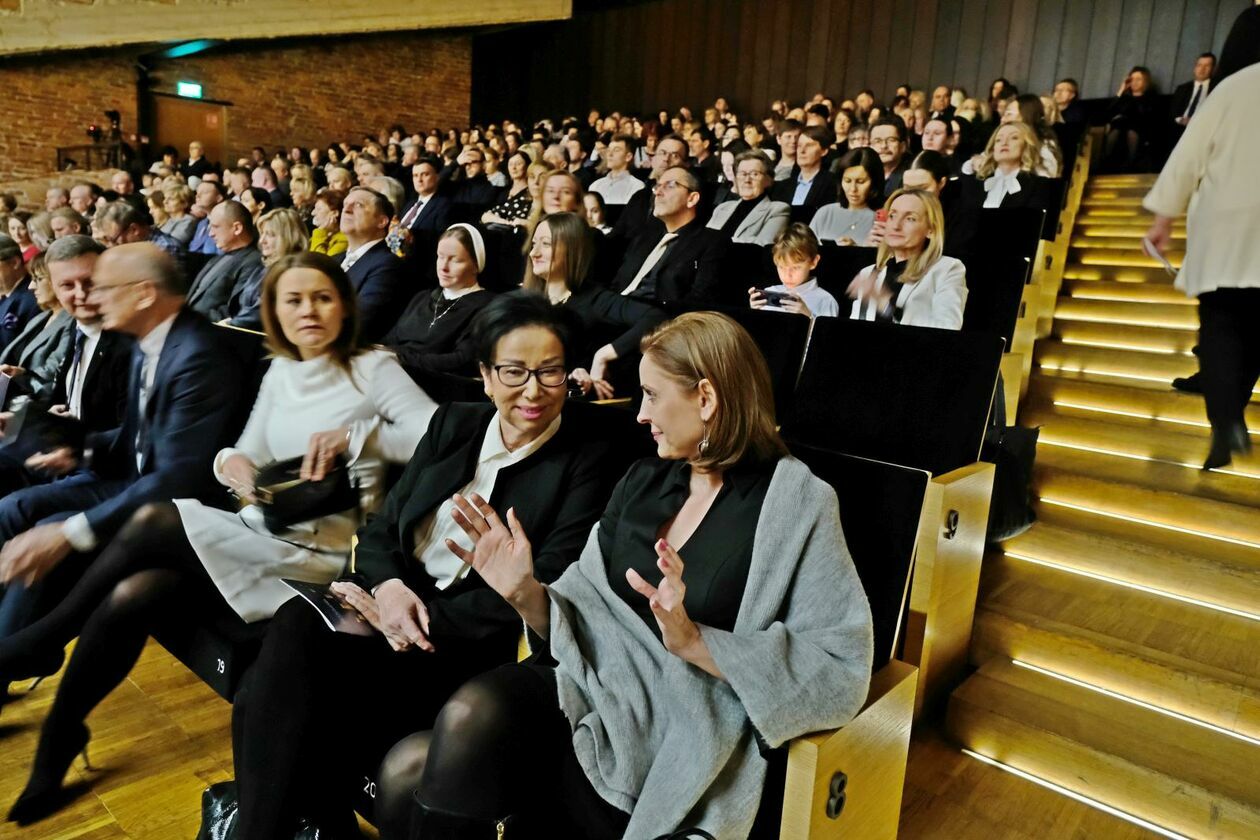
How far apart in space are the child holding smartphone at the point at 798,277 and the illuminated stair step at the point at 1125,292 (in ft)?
3.67

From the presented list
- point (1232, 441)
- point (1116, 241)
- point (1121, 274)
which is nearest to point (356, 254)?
point (1232, 441)

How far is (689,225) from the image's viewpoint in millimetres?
2637

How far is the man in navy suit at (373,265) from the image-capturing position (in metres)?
2.47

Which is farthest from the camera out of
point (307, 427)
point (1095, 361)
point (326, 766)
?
point (1095, 361)

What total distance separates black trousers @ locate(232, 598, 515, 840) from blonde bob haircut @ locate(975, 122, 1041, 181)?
9.47ft

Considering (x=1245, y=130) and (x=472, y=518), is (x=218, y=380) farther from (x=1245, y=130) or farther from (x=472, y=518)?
(x=1245, y=130)

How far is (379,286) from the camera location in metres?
2.47

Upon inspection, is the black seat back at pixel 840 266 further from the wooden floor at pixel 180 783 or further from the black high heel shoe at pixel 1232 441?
the wooden floor at pixel 180 783

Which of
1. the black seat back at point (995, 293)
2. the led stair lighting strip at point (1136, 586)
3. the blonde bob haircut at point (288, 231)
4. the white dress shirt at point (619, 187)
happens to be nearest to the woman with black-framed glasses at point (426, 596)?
the led stair lighting strip at point (1136, 586)

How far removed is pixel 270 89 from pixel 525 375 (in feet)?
31.9

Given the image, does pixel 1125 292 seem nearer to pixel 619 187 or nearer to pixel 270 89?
pixel 619 187

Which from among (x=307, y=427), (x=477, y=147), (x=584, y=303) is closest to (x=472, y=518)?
(x=307, y=427)

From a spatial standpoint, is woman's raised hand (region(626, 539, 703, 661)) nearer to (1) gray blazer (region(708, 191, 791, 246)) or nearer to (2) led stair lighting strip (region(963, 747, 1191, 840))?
(2) led stair lighting strip (region(963, 747, 1191, 840))

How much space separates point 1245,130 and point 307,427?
4.95 feet
